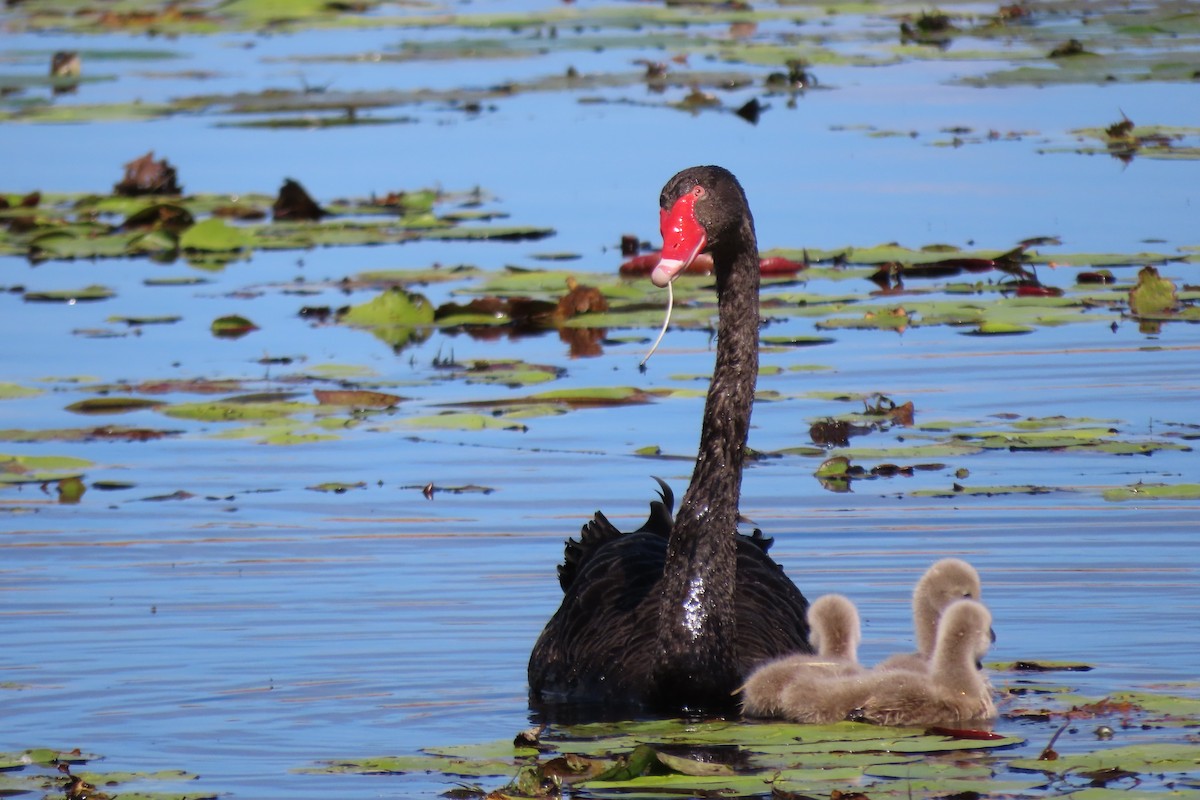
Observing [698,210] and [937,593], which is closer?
[698,210]

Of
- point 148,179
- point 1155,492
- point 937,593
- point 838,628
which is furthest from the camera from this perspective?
point 148,179

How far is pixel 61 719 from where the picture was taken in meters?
7.49

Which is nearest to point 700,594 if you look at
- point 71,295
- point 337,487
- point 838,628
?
point 838,628

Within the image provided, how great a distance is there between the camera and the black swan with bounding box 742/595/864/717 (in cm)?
709

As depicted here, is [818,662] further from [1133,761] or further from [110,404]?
[110,404]

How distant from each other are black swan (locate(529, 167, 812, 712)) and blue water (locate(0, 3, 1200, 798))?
0.30 metres

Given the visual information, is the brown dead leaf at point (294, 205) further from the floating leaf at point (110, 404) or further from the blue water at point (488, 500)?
the floating leaf at point (110, 404)

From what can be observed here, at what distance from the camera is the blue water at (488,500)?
779cm

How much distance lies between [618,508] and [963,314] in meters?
3.03

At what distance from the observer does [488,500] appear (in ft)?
34.0

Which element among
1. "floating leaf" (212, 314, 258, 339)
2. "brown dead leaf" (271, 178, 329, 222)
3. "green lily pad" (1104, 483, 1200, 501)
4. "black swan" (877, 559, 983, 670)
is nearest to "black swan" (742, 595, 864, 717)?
"black swan" (877, 559, 983, 670)

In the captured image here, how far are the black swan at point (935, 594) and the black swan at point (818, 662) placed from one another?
0.15 metres

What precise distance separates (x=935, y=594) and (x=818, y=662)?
0.55 m

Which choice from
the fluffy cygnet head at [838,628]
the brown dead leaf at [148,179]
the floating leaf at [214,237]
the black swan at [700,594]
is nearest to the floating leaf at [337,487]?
the black swan at [700,594]
